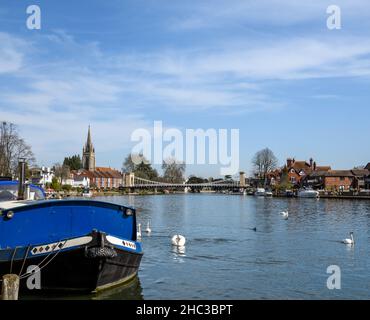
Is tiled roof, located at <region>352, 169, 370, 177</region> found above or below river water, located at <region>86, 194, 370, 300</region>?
above

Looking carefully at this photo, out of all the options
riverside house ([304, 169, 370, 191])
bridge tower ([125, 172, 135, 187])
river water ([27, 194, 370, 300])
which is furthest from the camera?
bridge tower ([125, 172, 135, 187])

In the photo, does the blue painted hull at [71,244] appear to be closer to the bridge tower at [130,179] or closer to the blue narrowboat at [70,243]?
the blue narrowboat at [70,243]

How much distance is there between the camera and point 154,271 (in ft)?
67.5

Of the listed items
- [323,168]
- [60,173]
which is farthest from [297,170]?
[60,173]

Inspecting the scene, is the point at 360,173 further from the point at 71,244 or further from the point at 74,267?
the point at 71,244

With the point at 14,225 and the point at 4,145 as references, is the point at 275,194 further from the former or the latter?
the point at 14,225

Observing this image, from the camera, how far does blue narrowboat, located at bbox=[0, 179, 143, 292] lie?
1474cm

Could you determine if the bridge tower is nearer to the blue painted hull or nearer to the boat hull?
the blue painted hull

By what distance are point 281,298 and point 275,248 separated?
1119 cm

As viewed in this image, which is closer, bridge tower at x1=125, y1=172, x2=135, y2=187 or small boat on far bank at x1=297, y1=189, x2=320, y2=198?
small boat on far bank at x1=297, y1=189, x2=320, y2=198

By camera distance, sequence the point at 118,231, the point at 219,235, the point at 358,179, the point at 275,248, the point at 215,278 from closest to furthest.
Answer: the point at 118,231 → the point at 215,278 → the point at 275,248 → the point at 219,235 → the point at 358,179
